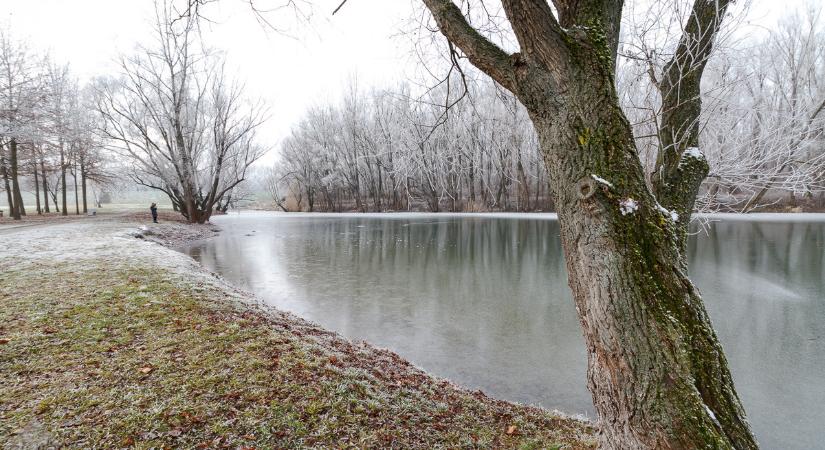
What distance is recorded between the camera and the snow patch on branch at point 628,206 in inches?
71.4

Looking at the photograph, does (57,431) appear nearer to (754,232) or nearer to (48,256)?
(48,256)

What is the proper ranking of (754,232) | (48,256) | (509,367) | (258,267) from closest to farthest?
(509,367)
(48,256)
(258,267)
(754,232)

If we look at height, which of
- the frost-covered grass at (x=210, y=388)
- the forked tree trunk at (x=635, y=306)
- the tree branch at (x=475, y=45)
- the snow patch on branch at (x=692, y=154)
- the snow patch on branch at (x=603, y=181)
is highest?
the tree branch at (x=475, y=45)

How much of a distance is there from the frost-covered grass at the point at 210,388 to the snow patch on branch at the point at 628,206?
2000mm

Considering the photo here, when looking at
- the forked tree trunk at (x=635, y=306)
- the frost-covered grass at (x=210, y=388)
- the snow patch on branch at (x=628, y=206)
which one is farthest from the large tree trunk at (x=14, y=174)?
the snow patch on branch at (x=628, y=206)

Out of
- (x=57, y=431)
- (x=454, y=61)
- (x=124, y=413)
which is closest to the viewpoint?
(x=57, y=431)

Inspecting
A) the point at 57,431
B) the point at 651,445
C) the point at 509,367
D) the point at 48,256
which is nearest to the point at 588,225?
the point at 651,445

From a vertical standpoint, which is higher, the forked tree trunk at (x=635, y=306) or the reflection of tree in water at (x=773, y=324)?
the forked tree trunk at (x=635, y=306)

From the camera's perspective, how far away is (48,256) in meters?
8.48

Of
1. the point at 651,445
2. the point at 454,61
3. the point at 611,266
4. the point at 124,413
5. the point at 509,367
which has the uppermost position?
the point at 454,61

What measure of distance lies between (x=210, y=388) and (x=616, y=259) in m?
2.98

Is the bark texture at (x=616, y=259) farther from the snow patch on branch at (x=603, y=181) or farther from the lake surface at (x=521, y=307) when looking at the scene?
the lake surface at (x=521, y=307)

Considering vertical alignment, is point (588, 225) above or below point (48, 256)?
above

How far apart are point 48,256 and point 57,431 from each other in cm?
805
